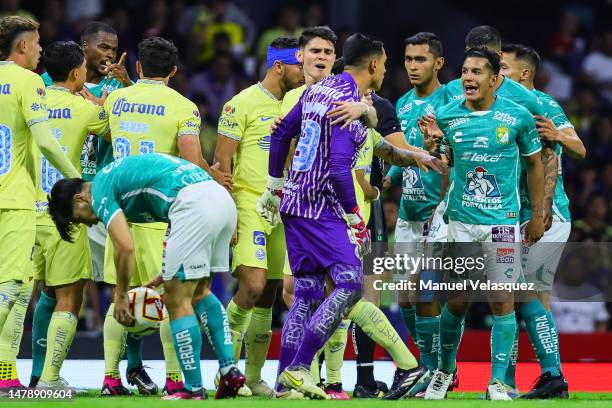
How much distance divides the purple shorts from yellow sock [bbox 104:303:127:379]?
5.16ft

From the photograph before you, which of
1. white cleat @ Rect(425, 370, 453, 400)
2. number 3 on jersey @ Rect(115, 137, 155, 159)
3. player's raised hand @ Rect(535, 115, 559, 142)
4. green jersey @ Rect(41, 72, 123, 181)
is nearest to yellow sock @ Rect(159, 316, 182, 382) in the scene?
number 3 on jersey @ Rect(115, 137, 155, 159)

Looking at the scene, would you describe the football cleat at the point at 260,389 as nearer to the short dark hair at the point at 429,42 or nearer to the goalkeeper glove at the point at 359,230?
the goalkeeper glove at the point at 359,230

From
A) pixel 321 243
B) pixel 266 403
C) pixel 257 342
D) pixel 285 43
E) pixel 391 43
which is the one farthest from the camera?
pixel 391 43

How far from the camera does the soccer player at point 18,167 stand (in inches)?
349

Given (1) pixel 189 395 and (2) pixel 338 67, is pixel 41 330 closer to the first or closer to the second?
(1) pixel 189 395

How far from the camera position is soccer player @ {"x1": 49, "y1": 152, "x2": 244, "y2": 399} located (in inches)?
322

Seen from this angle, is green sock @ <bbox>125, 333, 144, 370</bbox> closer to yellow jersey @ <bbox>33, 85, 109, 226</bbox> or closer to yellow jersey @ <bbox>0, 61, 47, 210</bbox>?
yellow jersey @ <bbox>33, 85, 109, 226</bbox>

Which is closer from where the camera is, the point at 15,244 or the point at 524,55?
the point at 15,244

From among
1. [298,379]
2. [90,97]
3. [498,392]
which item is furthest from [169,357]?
[498,392]

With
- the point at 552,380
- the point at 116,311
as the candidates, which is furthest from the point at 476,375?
the point at 116,311

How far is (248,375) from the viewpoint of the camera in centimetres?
981

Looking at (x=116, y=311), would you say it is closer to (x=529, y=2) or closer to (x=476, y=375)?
(x=476, y=375)

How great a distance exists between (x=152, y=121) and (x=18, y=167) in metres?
1.00

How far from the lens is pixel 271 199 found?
900 cm
